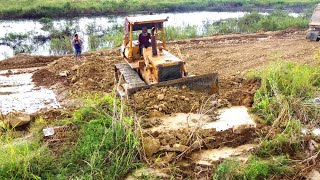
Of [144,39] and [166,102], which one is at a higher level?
[144,39]

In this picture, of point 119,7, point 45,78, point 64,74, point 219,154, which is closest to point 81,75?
point 64,74

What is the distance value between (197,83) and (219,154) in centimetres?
282

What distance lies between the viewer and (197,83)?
944 cm

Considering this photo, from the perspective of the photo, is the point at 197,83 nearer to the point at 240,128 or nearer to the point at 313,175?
the point at 240,128

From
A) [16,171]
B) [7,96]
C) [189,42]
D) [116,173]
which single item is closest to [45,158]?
[16,171]

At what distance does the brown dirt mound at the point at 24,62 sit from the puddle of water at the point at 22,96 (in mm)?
1206

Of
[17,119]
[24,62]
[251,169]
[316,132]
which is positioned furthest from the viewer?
[24,62]

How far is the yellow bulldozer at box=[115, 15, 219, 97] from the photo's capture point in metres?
9.20

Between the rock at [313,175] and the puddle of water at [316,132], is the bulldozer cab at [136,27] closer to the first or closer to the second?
the puddle of water at [316,132]

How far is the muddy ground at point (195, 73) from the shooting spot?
275 inches

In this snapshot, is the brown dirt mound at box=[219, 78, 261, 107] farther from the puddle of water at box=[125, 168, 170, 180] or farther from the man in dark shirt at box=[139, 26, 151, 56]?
the puddle of water at box=[125, 168, 170, 180]

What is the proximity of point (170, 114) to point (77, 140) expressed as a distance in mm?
2659

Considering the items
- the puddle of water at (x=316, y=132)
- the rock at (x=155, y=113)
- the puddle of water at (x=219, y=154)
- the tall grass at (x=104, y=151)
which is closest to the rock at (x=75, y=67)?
the rock at (x=155, y=113)

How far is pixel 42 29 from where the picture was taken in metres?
22.3
